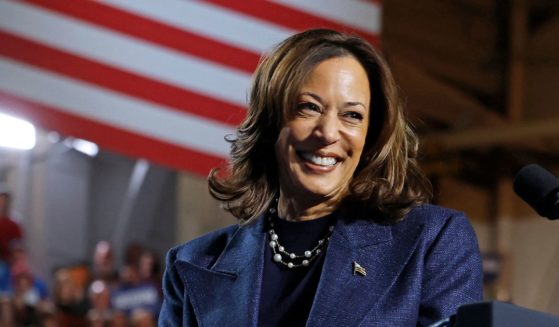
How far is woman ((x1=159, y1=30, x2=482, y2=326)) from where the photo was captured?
143 cm

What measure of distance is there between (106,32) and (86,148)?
5.02 metres

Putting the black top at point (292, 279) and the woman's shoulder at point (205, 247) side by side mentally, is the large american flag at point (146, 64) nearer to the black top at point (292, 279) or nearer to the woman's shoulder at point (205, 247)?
the woman's shoulder at point (205, 247)

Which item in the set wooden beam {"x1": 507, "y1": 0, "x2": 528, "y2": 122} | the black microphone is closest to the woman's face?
the black microphone

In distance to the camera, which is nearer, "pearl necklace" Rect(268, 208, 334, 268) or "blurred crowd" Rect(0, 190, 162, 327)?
"pearl necklace" Rect(268, 208, 334, 268)

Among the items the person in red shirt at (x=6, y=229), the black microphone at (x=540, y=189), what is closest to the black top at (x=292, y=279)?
the black microphone at (x=540, y=189)

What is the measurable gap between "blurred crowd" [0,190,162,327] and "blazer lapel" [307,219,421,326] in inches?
160

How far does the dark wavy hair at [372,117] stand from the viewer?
150 cm

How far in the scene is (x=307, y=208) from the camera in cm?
156

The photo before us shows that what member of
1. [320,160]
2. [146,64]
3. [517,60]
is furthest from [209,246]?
[517,60]

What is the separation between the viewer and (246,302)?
1.51 m

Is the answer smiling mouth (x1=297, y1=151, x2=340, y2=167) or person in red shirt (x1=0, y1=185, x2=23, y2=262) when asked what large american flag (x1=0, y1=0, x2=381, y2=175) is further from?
person in red shirt (x1=0, y1=185, x2=23, y2=262)

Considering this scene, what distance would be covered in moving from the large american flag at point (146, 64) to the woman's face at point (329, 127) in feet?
6.24

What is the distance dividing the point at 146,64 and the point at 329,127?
6.94ft

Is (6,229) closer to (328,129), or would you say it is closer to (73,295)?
(73,295)
